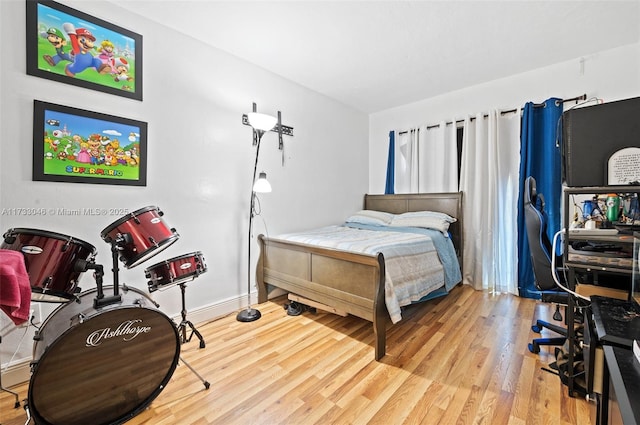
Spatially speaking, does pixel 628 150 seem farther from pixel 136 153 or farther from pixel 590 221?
pixel 136 153

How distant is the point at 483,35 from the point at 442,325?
2539 mm

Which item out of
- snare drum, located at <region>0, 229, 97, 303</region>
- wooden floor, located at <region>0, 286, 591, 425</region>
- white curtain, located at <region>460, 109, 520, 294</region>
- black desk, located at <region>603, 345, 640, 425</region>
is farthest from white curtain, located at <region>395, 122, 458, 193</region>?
snare drum, located at <region>0, 229, 97, 303</region>

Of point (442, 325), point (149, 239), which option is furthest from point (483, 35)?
point (149, 239)

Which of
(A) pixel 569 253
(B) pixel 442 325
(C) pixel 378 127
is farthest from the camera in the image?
(C) pixel 378 127

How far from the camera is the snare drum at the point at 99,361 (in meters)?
1.13

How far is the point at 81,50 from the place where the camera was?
1.83 m

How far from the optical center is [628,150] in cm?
104

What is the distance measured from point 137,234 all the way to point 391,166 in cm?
347

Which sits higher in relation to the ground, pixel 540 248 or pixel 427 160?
pixel 427 160

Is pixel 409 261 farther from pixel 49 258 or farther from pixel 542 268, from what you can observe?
pixel 49 258

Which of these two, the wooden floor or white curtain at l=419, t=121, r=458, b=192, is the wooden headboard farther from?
the wooden floor

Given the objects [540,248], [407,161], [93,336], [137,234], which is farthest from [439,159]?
[93,336]

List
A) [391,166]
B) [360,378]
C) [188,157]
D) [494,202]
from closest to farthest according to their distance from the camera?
[360,378]
[188,157]
[494,202]
[391,166]

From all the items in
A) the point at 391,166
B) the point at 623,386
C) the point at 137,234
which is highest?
the point at 391,166
